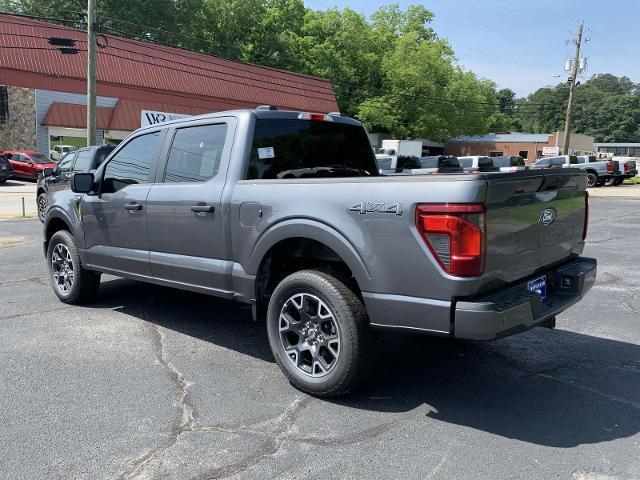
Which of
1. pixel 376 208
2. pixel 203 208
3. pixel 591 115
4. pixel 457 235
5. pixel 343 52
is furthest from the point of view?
pixel 591 115

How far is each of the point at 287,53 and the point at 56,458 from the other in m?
50.0

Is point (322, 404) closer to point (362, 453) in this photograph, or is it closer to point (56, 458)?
point (362, 453)

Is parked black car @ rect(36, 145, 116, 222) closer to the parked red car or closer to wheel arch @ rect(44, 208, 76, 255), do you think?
wheel arch @ rect(44, 208, 76, 255)

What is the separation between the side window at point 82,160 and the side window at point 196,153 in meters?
8.62

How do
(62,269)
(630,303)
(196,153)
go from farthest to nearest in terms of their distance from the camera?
(630,303), (62,269), (196,153)

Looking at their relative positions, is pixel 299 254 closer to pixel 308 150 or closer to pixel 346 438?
pixel 308 150

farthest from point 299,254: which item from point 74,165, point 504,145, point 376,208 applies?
point 504,145

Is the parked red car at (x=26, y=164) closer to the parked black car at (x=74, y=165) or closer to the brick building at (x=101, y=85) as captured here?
the brick building at (x=101, y=85)

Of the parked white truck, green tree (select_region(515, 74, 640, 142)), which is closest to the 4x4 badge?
the parked white truck

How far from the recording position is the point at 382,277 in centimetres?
352

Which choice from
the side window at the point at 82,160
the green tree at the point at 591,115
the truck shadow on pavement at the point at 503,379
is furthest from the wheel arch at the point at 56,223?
the green tree at the point at 591,115

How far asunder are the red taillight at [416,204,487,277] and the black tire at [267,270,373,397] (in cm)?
72

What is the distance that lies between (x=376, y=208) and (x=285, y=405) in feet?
4.80

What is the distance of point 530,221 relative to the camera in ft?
12.1
